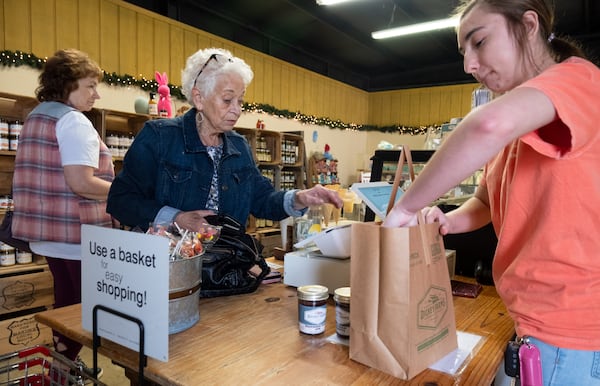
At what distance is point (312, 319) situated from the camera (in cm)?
111

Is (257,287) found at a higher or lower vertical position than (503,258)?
lower

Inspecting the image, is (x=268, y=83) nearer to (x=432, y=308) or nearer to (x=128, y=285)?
(x=128, y=285)

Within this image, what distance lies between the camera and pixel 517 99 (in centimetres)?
75

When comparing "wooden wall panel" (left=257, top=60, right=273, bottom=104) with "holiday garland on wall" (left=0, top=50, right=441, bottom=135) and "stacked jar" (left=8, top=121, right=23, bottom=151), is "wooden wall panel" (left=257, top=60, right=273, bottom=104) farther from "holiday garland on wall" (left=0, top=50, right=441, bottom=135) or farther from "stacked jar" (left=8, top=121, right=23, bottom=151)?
"stacked jar" (left=8, top=121, right=23, bottom=151)

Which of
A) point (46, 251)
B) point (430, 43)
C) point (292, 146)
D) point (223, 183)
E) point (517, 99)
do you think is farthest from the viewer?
point (430, 43)

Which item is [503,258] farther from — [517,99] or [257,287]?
[257,287]

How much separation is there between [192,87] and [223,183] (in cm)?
45

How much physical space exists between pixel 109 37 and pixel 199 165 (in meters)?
3.79

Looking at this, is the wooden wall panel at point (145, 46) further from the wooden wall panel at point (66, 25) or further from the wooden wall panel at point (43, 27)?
the wooden wall panel at point (43, 27)

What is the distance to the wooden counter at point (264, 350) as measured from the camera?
890 mm

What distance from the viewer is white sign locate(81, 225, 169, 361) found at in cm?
93

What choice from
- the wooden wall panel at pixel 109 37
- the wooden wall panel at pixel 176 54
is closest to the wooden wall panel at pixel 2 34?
the wooden wall panel at pixel 109 37

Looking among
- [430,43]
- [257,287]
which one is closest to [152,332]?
[257,287]

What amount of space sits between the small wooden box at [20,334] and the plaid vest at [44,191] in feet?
4.32
